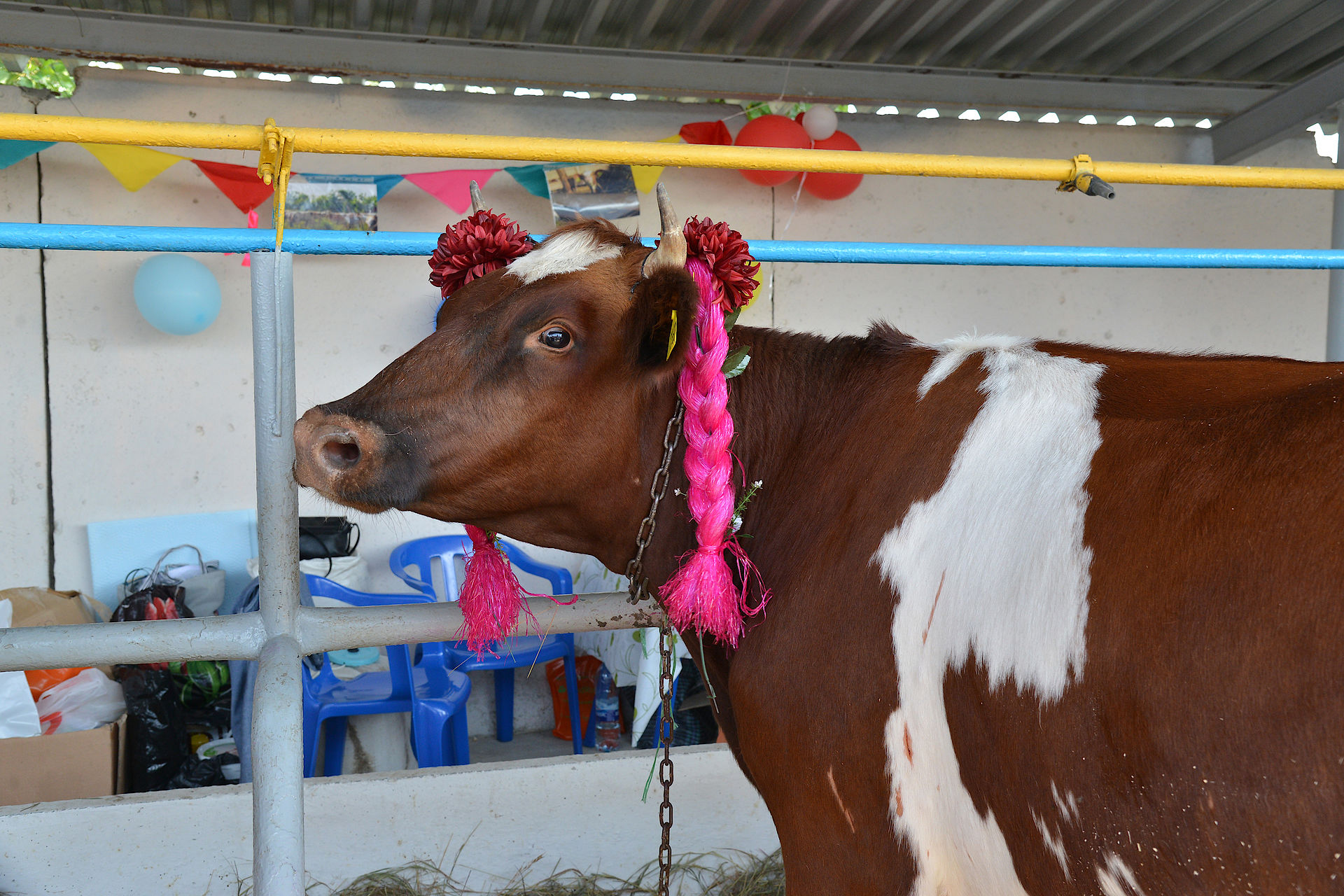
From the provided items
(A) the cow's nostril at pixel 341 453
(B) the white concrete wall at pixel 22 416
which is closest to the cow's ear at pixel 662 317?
(A) the cow's nostril at pixel 341 453

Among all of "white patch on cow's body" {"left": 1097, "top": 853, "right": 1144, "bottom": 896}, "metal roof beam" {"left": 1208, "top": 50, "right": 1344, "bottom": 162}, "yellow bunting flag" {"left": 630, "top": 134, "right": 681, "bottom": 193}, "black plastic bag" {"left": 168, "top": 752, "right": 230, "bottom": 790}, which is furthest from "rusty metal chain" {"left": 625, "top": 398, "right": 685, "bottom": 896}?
"metal roof beam" {"left": 1208, "top": 50, "right": 1344, "bottom": 162}

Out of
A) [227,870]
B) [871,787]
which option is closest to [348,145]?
[871,787]

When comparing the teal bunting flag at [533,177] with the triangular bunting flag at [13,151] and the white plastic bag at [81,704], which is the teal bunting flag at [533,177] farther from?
the white plastic bag at [81,704]

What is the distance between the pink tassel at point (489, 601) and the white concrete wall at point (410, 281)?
3.50 meters

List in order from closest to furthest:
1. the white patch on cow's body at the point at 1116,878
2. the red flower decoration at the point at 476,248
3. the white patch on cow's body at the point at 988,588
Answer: the white patch on cow's body at the point at 1116,878 → the white patch on cow's body at the point at 988,588 → the red flower decoration at the point at 476,248

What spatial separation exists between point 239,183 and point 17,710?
8.97 ft

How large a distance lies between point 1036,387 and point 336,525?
4240mm

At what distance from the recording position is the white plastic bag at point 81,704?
373 cm

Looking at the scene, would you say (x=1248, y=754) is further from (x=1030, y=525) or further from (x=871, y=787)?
(x=871, y=787)

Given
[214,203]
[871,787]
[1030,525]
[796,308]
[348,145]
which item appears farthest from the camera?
[796,308]

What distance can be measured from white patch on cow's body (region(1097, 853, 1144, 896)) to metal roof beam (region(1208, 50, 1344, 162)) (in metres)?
5.43

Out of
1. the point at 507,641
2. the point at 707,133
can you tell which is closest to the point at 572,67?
the point at 707,133

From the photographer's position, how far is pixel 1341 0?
15.8 ft

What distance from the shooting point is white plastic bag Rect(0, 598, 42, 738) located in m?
3.46
